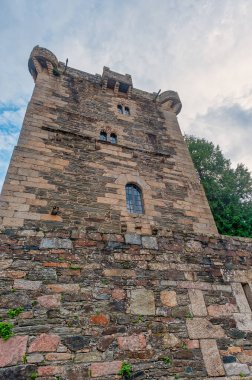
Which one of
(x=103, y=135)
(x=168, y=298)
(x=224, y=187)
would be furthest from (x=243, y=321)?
(x=224, y=187)

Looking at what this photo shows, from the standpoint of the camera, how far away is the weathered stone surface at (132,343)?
321cm

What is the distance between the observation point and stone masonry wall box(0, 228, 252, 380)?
9.95 ft

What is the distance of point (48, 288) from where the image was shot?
350cm

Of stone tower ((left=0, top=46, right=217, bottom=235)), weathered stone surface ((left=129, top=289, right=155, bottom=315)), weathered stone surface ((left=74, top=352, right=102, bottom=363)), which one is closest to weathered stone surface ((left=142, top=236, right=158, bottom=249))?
stone tower ((left=0, top=46, right=217, bottom=235))

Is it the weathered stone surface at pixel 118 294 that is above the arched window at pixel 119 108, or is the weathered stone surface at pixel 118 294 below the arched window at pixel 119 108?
below

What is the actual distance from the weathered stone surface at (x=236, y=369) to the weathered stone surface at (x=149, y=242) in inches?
78.1

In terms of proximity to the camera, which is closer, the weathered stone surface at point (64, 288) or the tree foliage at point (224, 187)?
the weathered stone surface at point (64, 288)

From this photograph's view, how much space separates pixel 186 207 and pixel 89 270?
3.94 metres

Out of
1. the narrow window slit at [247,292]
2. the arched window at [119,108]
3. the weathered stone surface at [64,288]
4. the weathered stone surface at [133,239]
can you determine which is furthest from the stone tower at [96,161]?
the narrow window slit at [247,292]

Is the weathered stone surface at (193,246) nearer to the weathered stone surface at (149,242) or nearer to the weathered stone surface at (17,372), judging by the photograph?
the weathered stone surface at (149,242)

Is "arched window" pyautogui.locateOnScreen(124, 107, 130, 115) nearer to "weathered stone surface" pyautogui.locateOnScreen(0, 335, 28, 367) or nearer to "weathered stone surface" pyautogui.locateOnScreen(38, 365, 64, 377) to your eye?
"weathered stone surface" pyautogui.locateOnScreen(0, 335, 28, 367)

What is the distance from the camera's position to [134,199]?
6.65m

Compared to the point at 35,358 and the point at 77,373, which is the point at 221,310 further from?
the point at 35,358

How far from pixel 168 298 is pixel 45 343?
6.19ft
